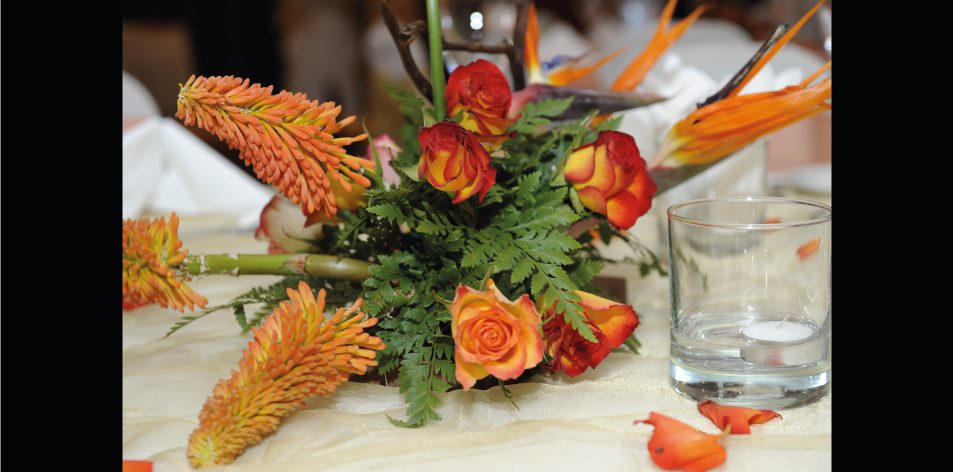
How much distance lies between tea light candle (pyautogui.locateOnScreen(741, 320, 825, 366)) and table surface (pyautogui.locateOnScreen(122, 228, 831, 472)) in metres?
0.04

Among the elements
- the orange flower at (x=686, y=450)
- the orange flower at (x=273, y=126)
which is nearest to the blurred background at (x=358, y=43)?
the orange flower at (x=273, y=126)

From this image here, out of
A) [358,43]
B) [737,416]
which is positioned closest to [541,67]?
[737,416]

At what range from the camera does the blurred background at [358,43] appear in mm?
1966

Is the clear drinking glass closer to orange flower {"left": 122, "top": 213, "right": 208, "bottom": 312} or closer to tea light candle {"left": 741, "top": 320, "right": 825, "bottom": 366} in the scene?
tea light candle {"left": 741, "top": 320, "right": 825, "bottom": 366}

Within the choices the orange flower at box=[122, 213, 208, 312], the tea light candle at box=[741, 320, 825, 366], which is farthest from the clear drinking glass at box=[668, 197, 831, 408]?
the orange flower at box=[122, 213, 208, 312]

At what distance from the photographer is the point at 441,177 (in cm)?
61

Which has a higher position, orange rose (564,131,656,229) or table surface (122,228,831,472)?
orange rose (564,131,656,229)

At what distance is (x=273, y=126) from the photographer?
59 cm

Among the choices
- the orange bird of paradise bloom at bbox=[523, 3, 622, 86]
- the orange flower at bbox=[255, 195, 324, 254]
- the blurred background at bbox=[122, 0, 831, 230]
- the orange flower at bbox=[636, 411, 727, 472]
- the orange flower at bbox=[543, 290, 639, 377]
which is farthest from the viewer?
the blurred background at bbox=[122, 0, 831, 230]

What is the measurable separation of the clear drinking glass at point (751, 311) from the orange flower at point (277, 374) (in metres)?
0.22

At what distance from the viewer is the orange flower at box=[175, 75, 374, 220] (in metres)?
0.58

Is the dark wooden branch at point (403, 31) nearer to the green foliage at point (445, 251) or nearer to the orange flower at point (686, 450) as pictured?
the green foliage at point (445, 251)

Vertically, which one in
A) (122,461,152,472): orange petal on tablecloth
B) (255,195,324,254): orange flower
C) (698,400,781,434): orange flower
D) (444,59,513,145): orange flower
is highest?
(444,59,513,145): orange flower

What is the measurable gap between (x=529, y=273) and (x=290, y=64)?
12.1 ft
